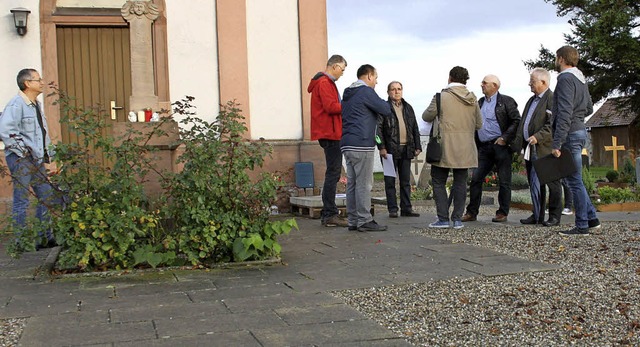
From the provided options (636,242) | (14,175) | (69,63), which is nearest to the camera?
(14,175)

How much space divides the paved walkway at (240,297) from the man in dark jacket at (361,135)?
0.78m

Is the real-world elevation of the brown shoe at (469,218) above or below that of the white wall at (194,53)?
below

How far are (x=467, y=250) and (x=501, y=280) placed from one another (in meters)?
1.31

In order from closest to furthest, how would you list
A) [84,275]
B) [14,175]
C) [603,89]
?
[84,275] → [14,175] → [603,89]

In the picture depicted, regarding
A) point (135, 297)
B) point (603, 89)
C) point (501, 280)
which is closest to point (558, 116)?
point (501, 280)

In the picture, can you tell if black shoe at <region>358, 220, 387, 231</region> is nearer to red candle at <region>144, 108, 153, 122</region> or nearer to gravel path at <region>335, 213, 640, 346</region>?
gravel path at <region>335, 213, 640, 346</region>

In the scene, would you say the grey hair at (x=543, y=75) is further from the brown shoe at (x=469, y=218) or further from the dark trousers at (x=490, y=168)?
the brown shoe at (x=469, y=218)

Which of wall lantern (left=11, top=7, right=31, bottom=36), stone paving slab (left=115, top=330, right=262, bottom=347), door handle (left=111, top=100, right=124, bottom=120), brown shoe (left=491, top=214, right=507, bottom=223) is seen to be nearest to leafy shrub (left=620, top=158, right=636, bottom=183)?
brown shoe (left=491, top=214, right=507, bottom=223)

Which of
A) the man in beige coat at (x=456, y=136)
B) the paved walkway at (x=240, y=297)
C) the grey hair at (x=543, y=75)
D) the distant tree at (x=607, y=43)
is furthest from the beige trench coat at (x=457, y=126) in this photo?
the distant tree at (x=607, y=43)

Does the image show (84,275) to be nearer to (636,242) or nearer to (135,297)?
(135,297)

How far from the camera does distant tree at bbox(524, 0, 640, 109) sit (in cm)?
3241

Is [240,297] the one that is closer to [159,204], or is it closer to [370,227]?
[159,204]

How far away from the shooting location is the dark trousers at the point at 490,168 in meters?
8.79

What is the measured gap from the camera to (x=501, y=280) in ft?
17.0
